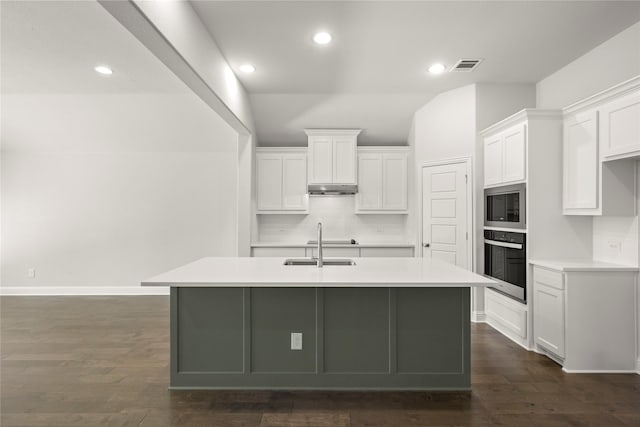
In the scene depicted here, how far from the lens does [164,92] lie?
475 cm

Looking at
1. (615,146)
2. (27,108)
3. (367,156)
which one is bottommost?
(615,146)

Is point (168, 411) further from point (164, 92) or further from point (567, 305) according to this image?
point (164, 92)

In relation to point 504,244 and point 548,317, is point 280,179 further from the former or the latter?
point 548,317

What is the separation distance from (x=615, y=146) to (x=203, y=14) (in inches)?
140

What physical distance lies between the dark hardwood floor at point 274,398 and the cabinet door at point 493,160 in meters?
1.86

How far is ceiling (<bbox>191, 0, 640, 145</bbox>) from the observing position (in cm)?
290

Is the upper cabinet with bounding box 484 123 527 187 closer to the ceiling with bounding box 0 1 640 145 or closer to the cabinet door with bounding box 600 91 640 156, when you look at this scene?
the cabinet door with bounding box 600 91 640 156

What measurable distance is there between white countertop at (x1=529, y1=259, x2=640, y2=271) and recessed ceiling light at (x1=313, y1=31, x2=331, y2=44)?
9.55 ft

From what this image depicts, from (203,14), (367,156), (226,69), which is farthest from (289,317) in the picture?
(367,156)

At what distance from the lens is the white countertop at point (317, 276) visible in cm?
238

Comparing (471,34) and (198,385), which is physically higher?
(471,34)

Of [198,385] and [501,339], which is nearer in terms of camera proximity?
[198,385]

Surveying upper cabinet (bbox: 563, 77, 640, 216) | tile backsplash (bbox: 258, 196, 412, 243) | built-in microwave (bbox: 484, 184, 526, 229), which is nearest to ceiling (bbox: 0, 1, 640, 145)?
upper cabinet (bbox: 563, 77, 640, 216)

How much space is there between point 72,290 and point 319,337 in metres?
5.18
